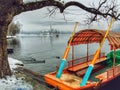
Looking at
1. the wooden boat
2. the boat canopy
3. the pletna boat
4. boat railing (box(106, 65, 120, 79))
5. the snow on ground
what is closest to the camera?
the snow on ground

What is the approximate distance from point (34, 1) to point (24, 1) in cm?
63

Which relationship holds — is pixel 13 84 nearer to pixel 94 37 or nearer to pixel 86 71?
pixel 86 71

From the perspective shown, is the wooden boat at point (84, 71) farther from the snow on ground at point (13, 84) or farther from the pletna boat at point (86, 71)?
the snow on ground at point (13, 84)

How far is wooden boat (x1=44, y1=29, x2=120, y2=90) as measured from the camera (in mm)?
15211

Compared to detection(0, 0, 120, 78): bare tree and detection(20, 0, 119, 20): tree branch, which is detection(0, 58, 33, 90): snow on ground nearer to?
detection(0, 0, 120, 78): bare tree

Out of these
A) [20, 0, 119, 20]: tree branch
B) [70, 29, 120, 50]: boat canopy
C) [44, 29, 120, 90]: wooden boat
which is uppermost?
[20, 0, 119, 20]: tree branch

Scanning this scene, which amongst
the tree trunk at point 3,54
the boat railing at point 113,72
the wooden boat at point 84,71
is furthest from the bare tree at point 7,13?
the boat railing at point 113,72

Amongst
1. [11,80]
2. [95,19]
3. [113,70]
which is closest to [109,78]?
[113,70]

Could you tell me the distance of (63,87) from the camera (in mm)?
15211

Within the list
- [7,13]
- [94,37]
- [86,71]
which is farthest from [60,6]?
[94,37]

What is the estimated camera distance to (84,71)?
19.3 metres

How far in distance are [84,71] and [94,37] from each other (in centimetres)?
369

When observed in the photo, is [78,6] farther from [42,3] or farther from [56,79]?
[56,79]

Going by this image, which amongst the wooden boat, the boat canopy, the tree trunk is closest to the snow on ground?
the tree trunk
